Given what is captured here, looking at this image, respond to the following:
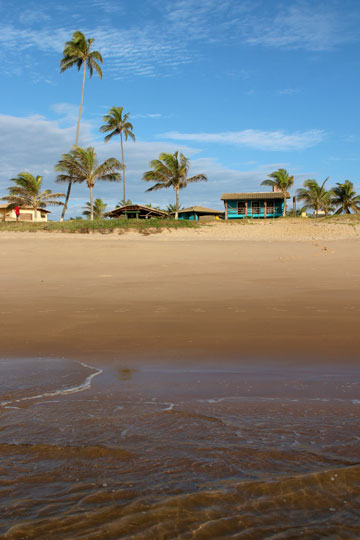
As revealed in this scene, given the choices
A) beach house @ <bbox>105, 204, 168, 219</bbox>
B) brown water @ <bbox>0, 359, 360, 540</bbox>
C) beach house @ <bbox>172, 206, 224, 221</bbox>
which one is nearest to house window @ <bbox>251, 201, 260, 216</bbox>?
beach house @ <bbox>172, 206, 224, 221</bbox>

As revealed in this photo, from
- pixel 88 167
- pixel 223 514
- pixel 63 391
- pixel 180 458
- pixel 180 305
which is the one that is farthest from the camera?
pixel 88 167

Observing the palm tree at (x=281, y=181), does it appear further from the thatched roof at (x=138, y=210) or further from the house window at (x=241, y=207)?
the thatched roof at (x=138, y=210)

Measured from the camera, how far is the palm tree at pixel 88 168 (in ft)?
119

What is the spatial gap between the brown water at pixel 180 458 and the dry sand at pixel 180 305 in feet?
3.26

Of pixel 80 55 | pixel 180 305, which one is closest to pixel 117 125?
pixel 80 55

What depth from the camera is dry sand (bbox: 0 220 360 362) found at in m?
4.38

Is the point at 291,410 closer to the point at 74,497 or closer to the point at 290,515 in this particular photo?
the point at 290,515

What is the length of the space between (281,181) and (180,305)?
130ft

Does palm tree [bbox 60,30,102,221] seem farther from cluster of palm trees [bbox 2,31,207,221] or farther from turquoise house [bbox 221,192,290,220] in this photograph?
turquoise house [bbox 221,192,290,220]

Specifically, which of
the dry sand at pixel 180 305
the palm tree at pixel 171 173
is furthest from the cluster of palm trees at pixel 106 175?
the dry sand at pixel 180 305

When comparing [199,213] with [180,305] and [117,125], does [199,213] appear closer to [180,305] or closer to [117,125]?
[117,125]

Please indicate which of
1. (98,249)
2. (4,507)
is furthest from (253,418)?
(98,249)

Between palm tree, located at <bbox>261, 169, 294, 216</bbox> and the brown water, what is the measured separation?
42.3 m

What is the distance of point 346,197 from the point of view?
49.8m
